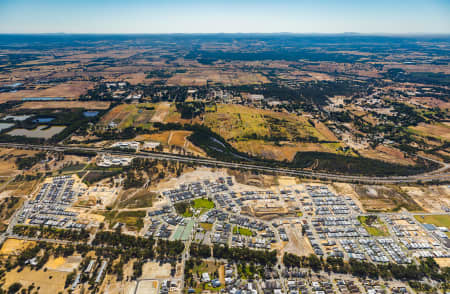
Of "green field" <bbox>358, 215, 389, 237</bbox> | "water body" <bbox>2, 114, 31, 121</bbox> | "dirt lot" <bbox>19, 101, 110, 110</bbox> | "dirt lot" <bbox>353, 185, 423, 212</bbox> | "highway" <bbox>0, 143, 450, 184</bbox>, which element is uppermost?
"dirt lot" <bbox>19, 101, 110, 110</bbox>

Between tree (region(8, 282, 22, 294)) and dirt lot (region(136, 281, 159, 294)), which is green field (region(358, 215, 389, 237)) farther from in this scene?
tree (region(8, 282, 22, 294))

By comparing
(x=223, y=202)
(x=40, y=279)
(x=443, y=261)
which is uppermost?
(x=223, y=202)

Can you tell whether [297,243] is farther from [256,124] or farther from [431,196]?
[256,124]

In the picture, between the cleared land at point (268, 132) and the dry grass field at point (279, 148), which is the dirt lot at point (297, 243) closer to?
the dry grass field at point (279, 148)

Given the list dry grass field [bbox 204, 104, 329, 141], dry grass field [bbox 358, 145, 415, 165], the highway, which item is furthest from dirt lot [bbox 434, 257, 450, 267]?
dry grass field [bbox 204, 104, 329, 141]

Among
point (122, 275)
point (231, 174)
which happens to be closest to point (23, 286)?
point (122, 275)

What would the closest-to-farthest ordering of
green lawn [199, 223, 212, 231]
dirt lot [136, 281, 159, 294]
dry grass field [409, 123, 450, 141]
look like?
dirt lot [136, 281, 159, 294]
green lawn [199, 223, 212, 231]
dry grass field [409, 123, 450, 141]

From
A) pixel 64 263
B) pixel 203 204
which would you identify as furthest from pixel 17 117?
pixel 203 204
